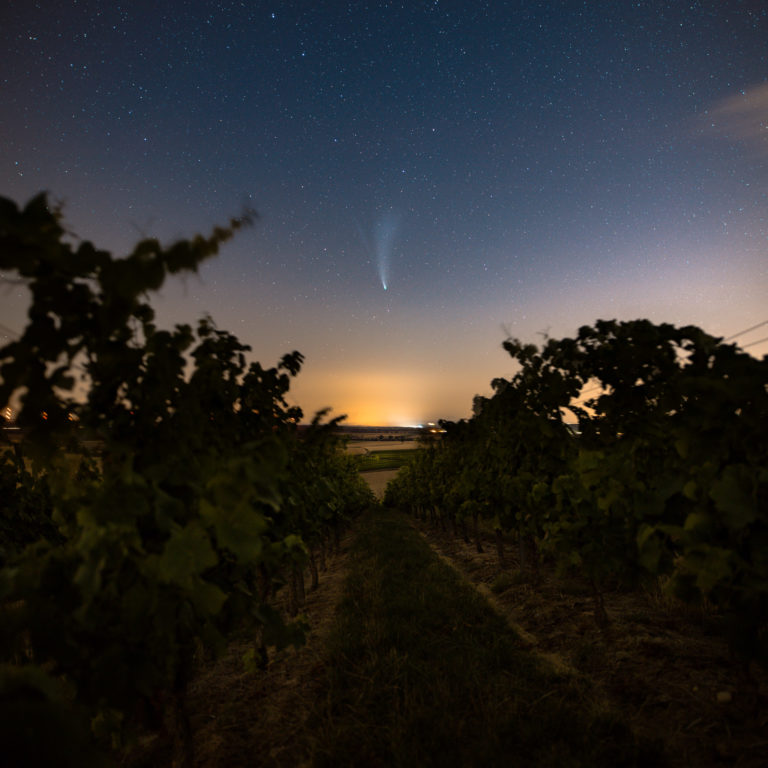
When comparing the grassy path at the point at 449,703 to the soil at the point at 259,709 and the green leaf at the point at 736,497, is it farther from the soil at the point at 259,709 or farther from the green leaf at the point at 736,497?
the green leaf at the point at 736,497

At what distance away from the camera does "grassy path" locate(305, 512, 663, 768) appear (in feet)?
9.82

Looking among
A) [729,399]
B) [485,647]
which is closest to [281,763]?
[485,647]

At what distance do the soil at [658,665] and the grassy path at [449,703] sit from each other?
1.06 ft

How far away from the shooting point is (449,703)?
142 inches

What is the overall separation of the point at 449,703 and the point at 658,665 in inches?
93.5

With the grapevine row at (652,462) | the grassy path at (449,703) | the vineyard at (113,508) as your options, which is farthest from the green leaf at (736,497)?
the vineyard at (113,508)

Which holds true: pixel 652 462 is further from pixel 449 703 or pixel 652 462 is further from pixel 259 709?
pixel 259 709

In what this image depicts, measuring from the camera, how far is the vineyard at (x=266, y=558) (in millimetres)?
1768

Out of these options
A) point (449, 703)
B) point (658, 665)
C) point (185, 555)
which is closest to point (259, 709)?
point (449, 703)

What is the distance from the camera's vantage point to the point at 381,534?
637 inches

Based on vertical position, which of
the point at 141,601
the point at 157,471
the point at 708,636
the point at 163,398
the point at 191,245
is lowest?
the point at 708,636

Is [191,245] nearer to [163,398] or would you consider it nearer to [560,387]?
[163,398]

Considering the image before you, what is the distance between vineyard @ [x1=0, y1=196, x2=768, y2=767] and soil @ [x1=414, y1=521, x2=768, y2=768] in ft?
0.21

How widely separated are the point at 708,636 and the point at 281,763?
4.97 meters
